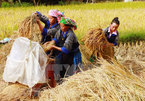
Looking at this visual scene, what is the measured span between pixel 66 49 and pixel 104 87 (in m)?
1.22

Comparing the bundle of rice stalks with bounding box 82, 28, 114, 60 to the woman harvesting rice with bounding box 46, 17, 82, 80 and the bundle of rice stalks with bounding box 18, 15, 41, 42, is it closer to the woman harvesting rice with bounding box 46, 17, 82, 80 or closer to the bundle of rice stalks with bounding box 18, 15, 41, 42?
the woman harvesting rice with bounding box 46, 17, 82, 80

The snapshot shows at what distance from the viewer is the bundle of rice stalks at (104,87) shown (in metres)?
1.70

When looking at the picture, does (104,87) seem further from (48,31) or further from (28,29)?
(48,31)

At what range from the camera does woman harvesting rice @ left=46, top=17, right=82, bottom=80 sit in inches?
116

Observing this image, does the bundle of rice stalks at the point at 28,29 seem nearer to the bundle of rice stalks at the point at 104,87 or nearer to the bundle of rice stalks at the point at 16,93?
the bundle of rice stalks at the point at 16,93

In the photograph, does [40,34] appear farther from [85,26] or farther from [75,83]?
[85,26]

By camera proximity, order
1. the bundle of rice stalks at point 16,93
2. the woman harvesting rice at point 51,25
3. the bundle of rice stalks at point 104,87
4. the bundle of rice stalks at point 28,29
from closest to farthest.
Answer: the bundle of rice stalks at point 104,87 → the bundle of rice stalks at point 16,93 → the bundle of rice stalks at point 28,29 → the woman harvesting rice at point 51,25

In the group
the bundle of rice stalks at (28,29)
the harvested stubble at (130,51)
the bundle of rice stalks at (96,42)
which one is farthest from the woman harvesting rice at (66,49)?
the harvested stubble at (130,51)

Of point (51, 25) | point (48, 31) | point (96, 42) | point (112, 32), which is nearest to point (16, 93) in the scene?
point (48, 31)

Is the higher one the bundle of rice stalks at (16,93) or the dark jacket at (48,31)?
the dark jacket at (48,31)

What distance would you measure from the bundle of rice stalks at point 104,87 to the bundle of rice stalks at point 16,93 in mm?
863

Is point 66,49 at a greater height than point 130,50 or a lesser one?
greater

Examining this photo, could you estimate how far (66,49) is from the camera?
9.62ft

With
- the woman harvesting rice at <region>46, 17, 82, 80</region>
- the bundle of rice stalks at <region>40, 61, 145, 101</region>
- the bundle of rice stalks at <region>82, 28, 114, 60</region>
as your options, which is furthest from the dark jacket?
the bundle of rice stalks at <region>40, 61, 145, 101</region>
